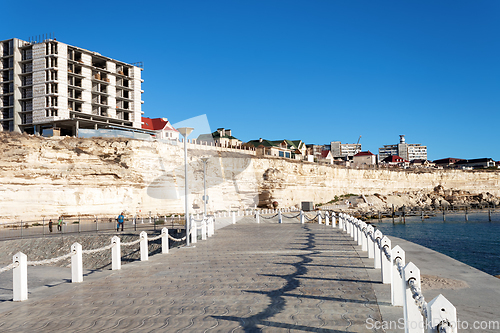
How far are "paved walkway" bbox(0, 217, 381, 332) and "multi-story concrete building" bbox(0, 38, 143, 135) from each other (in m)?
52.3

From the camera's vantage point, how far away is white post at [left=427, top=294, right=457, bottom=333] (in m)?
3.54

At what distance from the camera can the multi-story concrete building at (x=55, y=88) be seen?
60500 mm

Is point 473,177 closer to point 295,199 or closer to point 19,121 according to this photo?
point 295,199

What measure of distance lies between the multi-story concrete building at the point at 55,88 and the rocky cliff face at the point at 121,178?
1462cm

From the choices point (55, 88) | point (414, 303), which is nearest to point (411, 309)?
point (414, 303)

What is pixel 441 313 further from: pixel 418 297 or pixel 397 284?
pixel 397 284

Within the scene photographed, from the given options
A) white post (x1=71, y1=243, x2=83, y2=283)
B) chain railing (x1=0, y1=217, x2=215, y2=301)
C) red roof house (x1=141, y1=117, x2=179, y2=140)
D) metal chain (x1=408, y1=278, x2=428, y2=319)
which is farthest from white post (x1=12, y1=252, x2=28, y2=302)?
red roof house (x1=141, y1=117, x2=179, y2=140)

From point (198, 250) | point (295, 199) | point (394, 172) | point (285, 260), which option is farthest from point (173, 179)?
point (394, 172)

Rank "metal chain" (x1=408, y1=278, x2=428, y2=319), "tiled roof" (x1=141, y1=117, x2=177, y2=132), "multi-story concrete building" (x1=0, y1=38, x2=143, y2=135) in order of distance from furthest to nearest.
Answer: "tiled roof" (x1=141, y1=117, x2=177, y2=132) < "multi-story concrete building" (x1=0, y1=38, x2=143, y2=135) < "metal chain" (x1=408, y1=278, x2=428, y2=319)

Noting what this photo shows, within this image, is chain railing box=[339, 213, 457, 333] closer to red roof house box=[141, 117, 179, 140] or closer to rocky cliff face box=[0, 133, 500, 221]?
rocky cliff face box=[0, 133, 500, 221]

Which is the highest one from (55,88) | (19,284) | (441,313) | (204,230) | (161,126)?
(55,88)

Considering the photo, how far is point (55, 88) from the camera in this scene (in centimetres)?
6069

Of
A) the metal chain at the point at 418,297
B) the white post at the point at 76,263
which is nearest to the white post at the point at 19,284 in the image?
the white post at the point at 76,263

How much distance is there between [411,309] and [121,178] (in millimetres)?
44865
